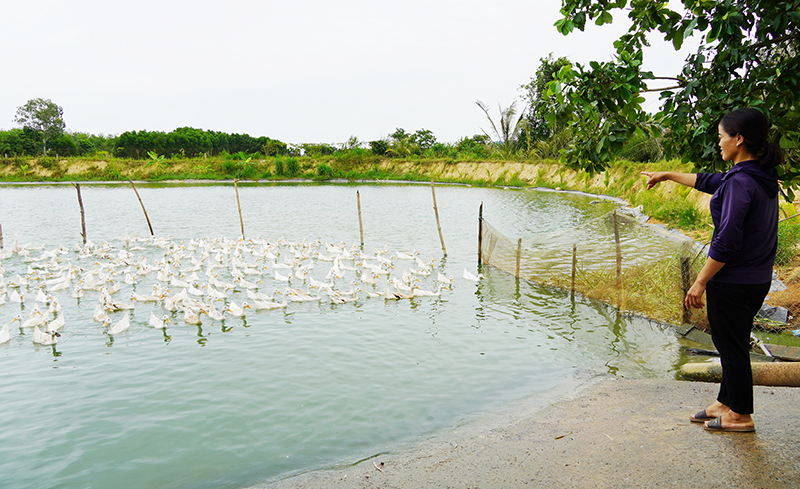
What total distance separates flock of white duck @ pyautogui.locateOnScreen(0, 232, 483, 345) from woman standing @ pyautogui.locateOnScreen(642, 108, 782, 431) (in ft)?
27.0

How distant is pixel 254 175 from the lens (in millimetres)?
61844

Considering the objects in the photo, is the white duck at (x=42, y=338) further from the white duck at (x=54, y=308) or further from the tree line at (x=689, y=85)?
the tree line at (x=689, y=85)

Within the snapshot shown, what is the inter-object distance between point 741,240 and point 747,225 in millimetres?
141

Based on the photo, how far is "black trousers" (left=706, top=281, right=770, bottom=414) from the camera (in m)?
3.39

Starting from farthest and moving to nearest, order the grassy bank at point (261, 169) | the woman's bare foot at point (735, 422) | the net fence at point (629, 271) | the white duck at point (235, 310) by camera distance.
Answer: the grassy bank at point (261, 169) → the white duck at point (235, 310) → the net fence at point (629, 271) → the woman's bare foot at point (735, 422)

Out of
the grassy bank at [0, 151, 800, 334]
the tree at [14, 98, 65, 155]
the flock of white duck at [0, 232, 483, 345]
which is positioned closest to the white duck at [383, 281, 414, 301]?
the flock of white duck at [0, 232, 483, 345]

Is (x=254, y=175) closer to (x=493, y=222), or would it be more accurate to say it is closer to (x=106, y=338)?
(x=493, y=222)

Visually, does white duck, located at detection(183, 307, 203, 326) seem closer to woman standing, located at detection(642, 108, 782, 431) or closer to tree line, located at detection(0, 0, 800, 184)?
tree line, located at detection(0, 0, 800, 184)

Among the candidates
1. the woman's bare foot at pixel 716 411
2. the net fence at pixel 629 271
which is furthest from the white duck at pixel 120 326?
the woman's bare foot at pixel 716 411

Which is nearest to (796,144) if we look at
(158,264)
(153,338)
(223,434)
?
(223,434)

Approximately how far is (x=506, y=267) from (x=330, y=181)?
4776 cm

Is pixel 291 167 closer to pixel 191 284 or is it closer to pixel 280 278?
pixel 280 278

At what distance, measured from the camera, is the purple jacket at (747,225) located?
10.7ft

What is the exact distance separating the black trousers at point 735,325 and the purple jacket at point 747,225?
0.25ft
